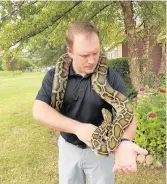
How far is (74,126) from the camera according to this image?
1974 millimetres

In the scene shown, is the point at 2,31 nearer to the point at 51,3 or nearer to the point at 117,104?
the point at 51,3

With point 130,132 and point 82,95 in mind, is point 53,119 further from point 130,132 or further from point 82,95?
point 130,132

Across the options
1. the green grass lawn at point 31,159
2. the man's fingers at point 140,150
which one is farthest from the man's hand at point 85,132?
the green grass lawn at point 31,159

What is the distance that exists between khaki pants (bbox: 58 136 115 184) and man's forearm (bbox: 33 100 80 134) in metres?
0.48

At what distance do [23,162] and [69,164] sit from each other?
3.33m

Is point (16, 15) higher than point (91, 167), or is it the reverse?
point (16, 15)

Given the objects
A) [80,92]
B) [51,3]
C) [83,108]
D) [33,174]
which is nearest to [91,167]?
[83,108]

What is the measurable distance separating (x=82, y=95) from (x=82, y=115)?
0.19 meters

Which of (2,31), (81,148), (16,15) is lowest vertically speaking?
(81,148)

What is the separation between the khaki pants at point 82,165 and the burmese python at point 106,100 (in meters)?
0.45

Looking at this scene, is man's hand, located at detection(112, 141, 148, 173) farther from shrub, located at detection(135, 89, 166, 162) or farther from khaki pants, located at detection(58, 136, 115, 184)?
shrub, located at detection(135, 89, 166, 162)

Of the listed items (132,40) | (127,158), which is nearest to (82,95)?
(127,158)

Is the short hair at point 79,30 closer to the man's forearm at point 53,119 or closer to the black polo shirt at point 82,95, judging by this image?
the black polo shirt at point 82,95

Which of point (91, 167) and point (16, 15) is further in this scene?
point (16, 15)
